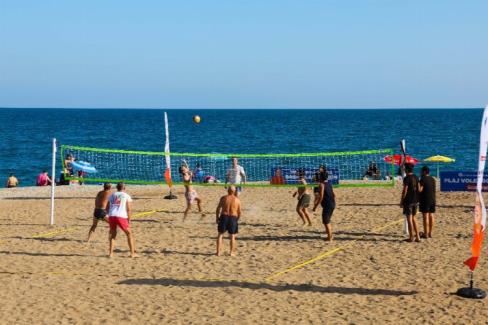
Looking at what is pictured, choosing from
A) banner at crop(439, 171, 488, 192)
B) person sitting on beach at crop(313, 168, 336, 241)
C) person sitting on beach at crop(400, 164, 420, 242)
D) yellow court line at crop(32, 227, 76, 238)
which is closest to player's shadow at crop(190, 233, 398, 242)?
person sitting on beach at crop(313, 168, 336, 241)

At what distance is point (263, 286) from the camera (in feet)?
36.5

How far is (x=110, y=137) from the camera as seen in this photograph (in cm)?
8831

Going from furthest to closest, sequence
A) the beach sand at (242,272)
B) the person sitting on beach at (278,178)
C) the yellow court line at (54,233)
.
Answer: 1. the person sitting on beach at (278,178)
2. the yellow court line at (54,233)
3. the beach sand at (242,272)

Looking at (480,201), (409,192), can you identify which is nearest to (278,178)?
(409,192)

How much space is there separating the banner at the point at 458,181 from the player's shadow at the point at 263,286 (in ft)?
36.9

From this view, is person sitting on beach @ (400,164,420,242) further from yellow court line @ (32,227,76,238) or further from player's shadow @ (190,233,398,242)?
yellow court line @ (32,227,76,238)

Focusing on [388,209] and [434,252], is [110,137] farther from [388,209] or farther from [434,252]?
[434,252]

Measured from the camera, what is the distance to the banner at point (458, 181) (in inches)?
830

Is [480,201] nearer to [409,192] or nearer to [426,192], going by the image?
[409,192]

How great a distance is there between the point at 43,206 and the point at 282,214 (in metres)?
7.44

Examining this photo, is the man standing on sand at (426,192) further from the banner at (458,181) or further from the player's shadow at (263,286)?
the banner at (458,181)

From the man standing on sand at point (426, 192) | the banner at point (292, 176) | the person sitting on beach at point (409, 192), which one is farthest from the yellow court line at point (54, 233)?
the banner at point (292, 176)

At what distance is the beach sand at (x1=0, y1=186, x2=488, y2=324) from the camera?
976 cm

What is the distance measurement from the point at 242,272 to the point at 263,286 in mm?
1023
